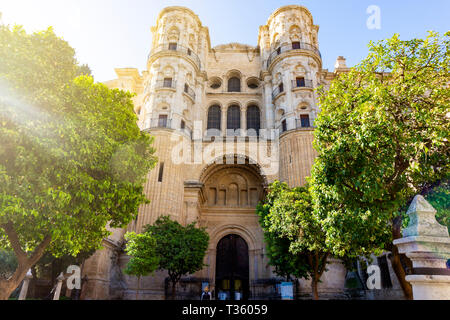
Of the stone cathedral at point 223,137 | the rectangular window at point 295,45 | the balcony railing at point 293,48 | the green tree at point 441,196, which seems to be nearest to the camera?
the green tree at point 441,196

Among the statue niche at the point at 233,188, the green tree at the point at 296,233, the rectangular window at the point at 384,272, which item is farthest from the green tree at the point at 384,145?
the statue niche at the point at 233,188

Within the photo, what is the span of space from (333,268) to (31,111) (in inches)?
709

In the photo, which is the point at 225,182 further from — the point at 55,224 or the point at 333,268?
the point at 55,224

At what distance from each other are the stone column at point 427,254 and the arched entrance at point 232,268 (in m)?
17.2

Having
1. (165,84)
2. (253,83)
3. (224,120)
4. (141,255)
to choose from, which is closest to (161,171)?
(141,255)

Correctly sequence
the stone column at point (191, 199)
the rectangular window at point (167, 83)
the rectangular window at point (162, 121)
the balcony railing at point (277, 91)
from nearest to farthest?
the stone column at point (191, 199) → the rectangular window at point (162, 121) → the rectangular window at point (167, 83) → the balcony railing at point (277, 91)

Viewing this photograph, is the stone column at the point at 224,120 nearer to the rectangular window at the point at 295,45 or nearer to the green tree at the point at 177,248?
the rectangular window at the point at 295,45

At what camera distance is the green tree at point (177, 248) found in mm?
15133

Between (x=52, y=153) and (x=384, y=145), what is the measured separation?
838 centimetres

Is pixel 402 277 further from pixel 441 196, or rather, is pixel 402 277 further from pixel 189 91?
pixel 189 91

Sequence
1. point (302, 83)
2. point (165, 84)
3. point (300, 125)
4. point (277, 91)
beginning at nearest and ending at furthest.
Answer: point (300, 125) < point (165, 84) < point (302, 83) < point (277, 91)

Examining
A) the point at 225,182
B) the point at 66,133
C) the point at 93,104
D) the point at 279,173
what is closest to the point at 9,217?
the point at 66,133

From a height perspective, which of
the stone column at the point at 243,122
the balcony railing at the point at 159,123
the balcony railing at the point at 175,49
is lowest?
the balcony railing at the point at 159,123

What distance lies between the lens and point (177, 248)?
602 inches
